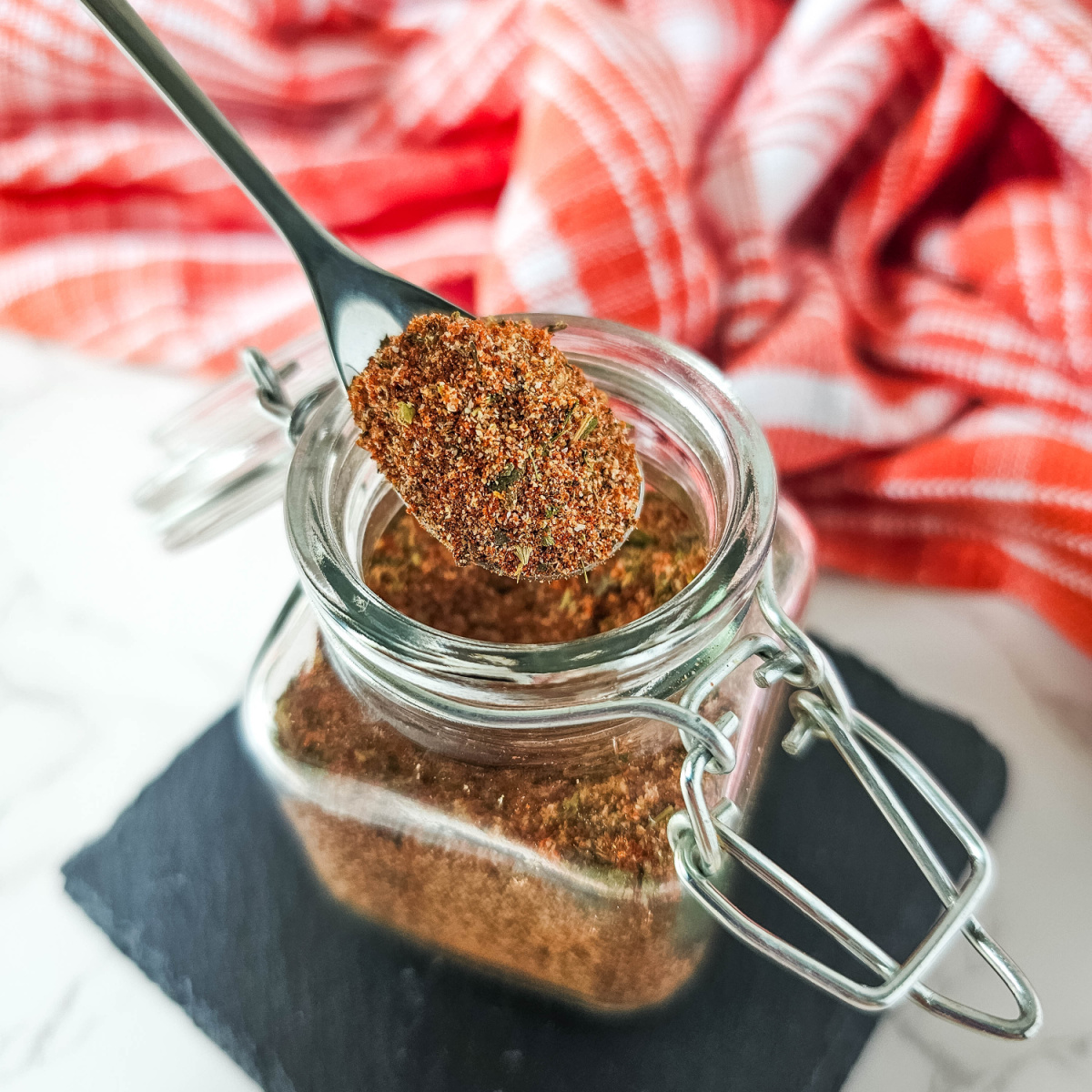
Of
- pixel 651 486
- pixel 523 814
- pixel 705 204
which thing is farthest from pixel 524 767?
pixel 705 204

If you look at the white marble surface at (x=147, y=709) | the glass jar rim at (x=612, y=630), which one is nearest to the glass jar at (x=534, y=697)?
the glass jar rim at (x=612, y=630)

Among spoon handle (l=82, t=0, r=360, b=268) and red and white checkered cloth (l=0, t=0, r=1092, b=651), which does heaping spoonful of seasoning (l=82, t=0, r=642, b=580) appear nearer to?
spoon handle (l=82, t=0, r=360, b=268)

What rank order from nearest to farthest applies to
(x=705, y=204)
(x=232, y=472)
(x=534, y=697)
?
(x=534, y=697) → (x=232, y=472) → (x=705, y=204)

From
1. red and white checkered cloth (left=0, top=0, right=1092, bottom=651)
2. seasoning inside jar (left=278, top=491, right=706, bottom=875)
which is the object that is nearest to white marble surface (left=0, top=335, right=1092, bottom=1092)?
red and white checkered cloth (left=0, top=0, right=1092, bottom=651)

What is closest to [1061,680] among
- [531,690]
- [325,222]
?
[531,690]

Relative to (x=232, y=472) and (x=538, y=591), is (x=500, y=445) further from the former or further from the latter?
(x=232, y=472)

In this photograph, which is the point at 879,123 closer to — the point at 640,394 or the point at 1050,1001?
the point at 640,394
